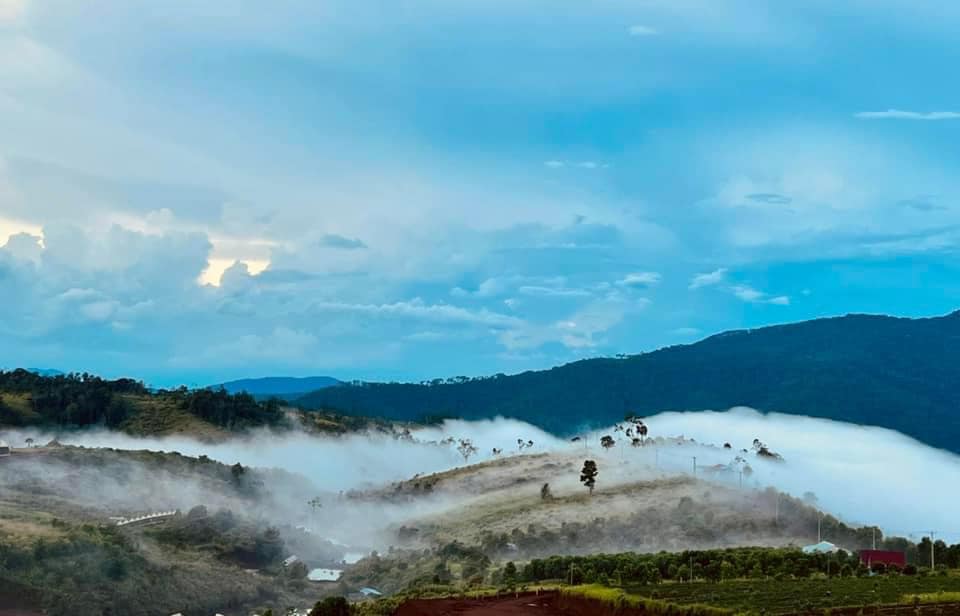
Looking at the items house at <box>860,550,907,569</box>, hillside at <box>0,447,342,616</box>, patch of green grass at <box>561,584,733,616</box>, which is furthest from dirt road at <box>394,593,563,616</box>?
hillside at <box>0,447,342,616</box>

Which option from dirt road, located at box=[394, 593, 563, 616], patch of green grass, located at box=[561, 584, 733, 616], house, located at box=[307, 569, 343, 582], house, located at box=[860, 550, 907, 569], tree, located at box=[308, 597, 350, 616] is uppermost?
house, located at box=[860, 550, 907, 569]

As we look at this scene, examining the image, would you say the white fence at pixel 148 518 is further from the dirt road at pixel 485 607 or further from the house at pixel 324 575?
the dirt road at pixel 485 607

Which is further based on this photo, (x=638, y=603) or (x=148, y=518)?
(x=148, y=518)

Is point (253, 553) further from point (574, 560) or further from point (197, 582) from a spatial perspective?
point (574, 560)

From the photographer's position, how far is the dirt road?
101562mm

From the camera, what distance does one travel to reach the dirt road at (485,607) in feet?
333

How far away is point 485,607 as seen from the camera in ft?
350

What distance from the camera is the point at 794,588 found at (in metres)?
101

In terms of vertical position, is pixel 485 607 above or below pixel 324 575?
above

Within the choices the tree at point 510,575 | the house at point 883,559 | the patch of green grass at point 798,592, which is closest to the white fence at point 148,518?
the tree at point 510,575

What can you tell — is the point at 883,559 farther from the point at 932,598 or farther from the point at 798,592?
the point at 932,598

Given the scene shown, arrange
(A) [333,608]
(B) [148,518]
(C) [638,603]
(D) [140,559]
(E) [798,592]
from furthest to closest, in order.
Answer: (B) [148,518]
(D) [140,559]
(A) [333,608]
(E) [798,592]
(C) [638,603]

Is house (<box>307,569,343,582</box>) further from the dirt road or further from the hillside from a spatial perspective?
the dirt road

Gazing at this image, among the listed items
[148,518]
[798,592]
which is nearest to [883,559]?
[798,592]
